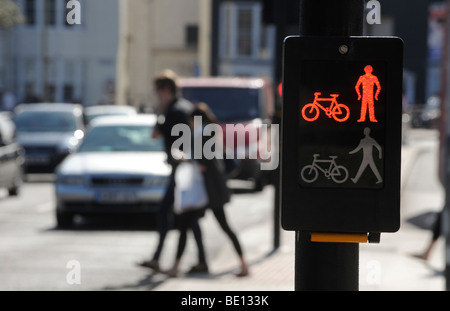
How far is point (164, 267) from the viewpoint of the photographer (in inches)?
429

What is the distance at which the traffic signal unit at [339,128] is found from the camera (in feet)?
10.4

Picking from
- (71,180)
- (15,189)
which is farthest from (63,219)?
(15,189)

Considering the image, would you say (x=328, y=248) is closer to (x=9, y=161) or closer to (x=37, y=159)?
(x=9, y=161)

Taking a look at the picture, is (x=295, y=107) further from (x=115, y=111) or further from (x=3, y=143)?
(x=115, y=111)

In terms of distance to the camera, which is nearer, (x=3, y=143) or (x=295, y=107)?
(x=295, y=107)

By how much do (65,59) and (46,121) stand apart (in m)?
29.2

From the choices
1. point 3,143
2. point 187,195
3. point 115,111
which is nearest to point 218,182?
point 187,195

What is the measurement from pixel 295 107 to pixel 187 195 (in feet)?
22.9

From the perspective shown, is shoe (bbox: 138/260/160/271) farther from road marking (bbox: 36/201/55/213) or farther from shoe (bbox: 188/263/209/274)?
road marking (bbox: 36/201/55/213)

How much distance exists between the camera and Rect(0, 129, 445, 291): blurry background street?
938 centimetres

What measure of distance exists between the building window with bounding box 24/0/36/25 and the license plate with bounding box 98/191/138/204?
3723cm

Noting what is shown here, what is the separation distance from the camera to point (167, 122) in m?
10.3

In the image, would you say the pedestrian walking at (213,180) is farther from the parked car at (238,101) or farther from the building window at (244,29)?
the building window at (244,29)

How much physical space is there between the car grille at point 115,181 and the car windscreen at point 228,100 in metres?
7.68
